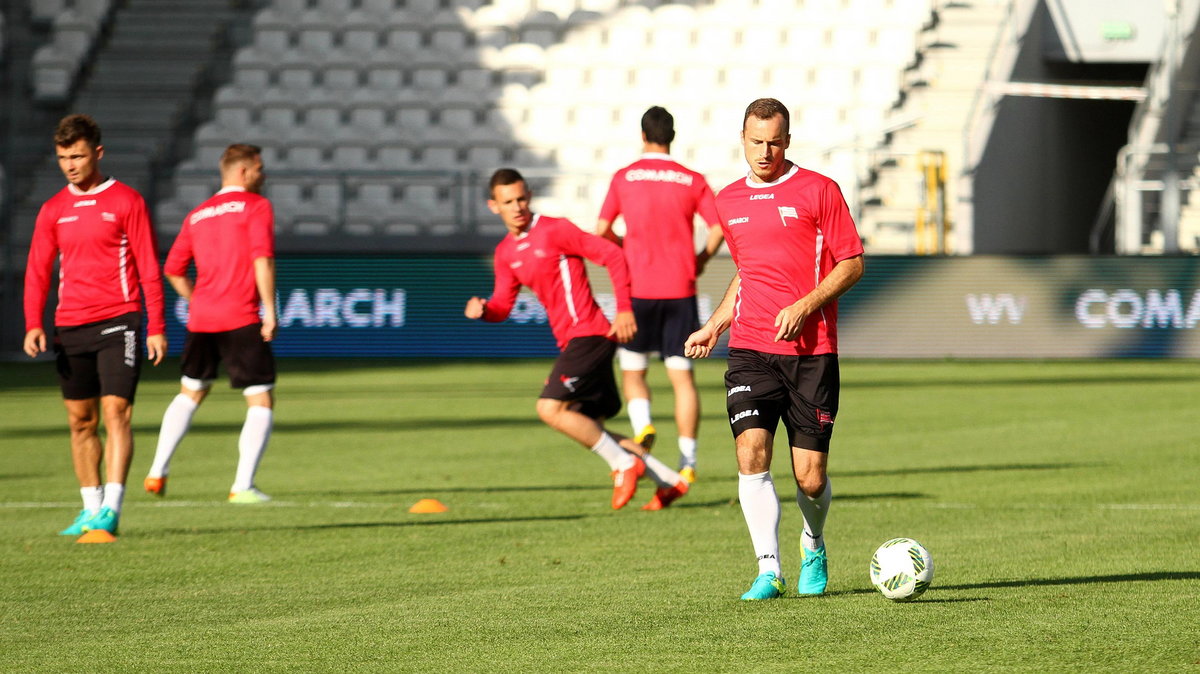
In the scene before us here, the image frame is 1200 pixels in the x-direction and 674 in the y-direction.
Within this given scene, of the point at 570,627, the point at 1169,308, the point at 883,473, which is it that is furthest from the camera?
the point at 1169,308

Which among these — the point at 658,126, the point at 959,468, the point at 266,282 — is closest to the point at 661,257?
the point at 658,126

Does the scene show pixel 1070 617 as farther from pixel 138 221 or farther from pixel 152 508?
pixel 152 508

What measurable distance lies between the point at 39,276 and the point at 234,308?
1544 mm

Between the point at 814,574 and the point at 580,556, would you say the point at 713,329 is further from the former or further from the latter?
the point at 580,556

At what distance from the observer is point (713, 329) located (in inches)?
272

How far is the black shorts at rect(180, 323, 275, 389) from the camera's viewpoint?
10617 mm

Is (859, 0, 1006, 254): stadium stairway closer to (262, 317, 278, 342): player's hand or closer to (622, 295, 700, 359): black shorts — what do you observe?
(622, 295, 700, 359): black shorts

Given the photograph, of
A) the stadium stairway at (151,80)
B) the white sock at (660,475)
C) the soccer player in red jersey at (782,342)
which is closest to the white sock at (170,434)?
the white sock at (660,475)

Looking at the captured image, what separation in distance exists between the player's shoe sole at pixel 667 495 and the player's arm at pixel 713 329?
2.92 metres

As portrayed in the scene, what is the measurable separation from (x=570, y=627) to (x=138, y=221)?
3856 mm

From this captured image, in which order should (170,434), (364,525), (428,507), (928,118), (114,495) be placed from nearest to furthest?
(114,495), (364,525), (428,507), (170,434), (928,118)

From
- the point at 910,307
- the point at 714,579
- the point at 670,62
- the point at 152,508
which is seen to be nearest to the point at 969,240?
the point at 910,307

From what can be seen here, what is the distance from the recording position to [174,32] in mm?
32031

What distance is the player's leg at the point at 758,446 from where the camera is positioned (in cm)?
675
